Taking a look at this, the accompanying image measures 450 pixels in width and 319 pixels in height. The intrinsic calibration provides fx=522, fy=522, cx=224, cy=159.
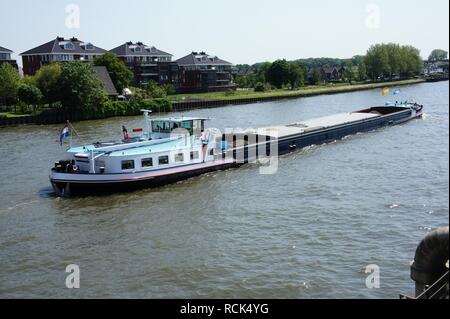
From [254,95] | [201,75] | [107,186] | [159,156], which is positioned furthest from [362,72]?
[107,186]

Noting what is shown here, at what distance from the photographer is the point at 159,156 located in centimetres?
3083

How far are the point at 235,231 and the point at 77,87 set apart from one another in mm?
53972

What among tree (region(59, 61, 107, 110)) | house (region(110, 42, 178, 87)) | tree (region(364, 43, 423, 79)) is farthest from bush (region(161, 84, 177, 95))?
tree (region(364, 43, 423, 79))

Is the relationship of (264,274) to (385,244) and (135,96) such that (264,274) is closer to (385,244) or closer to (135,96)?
(385,244)

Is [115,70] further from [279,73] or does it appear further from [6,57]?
[279,73]

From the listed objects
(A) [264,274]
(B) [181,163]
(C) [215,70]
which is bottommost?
(A) [264,274]

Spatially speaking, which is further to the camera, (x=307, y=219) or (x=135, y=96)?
(x=135, y=96)

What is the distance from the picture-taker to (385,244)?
808 inches

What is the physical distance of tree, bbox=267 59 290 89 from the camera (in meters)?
127

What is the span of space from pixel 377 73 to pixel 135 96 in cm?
8851

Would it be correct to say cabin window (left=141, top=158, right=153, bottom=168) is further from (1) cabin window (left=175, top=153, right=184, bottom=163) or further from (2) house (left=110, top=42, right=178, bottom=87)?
(2) house (left=110, top=42, right=178, bottom=87)

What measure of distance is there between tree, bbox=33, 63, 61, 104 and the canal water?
1453 inches
